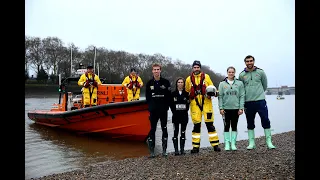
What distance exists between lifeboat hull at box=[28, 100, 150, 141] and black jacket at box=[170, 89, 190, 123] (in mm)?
2631

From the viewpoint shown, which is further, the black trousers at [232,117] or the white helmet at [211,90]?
the black trousers at [232,117]

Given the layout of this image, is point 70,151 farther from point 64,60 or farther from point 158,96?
point 64,60

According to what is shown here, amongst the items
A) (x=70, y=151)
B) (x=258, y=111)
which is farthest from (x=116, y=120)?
(x=258, y=111)

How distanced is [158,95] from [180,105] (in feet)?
1.41

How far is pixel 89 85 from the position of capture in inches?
339

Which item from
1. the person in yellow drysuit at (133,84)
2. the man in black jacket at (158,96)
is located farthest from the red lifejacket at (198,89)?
the person in yellow drysuit at (133,84)

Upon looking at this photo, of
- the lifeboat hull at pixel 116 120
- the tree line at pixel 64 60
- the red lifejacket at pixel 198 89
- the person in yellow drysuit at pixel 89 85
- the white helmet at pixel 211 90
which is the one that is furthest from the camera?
the tree line at pixel 64 60

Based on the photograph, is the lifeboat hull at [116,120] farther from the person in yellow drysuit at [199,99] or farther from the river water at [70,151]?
the person in yellow drysuit at [199,99]

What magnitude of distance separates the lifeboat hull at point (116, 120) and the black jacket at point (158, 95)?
8.55 ft

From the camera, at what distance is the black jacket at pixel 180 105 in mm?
5180

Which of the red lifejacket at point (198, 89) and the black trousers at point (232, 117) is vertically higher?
the red lifejacket at point (198, 89)
